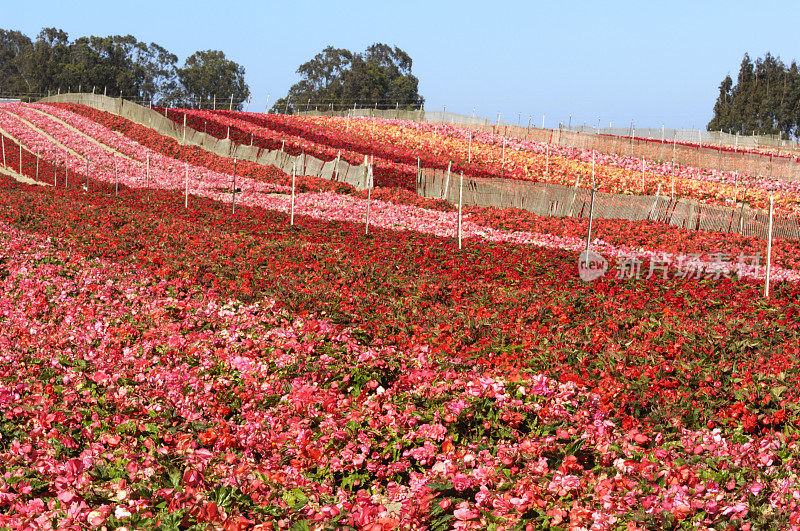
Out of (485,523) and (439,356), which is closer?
(485,523)

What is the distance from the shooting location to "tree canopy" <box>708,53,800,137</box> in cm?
8394

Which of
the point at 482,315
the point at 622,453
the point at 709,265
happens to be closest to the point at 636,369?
the point at 622,453

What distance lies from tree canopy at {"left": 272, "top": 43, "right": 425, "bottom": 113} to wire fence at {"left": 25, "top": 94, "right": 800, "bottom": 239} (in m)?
60.6

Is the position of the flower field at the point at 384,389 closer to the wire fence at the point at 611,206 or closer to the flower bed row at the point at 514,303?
the flower bed row at the point at 514,303

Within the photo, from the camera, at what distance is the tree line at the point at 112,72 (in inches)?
3745

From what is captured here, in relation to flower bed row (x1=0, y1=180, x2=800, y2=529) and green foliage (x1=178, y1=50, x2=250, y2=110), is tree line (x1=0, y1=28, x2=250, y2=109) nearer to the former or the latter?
green foliage (x1=178, y1=50, x2=250, y2=110)

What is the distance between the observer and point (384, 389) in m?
8.50

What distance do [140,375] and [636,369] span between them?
5.86m

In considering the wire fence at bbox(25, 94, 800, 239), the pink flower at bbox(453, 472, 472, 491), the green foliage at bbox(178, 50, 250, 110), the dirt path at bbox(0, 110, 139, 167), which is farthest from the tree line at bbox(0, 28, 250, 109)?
the pink flower at bbox(453, 472, 472, 491)

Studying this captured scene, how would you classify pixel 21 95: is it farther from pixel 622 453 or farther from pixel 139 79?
pixel 622 453

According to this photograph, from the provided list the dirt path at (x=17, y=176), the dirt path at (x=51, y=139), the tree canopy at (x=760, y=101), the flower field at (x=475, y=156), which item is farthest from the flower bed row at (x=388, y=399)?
the tree canopy at (x=760, y=101)

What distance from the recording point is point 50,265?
14.7 metres

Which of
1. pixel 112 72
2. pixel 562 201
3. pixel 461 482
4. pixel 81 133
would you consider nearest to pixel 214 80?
pixel 112 72

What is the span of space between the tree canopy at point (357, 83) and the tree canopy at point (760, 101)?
125 ft
